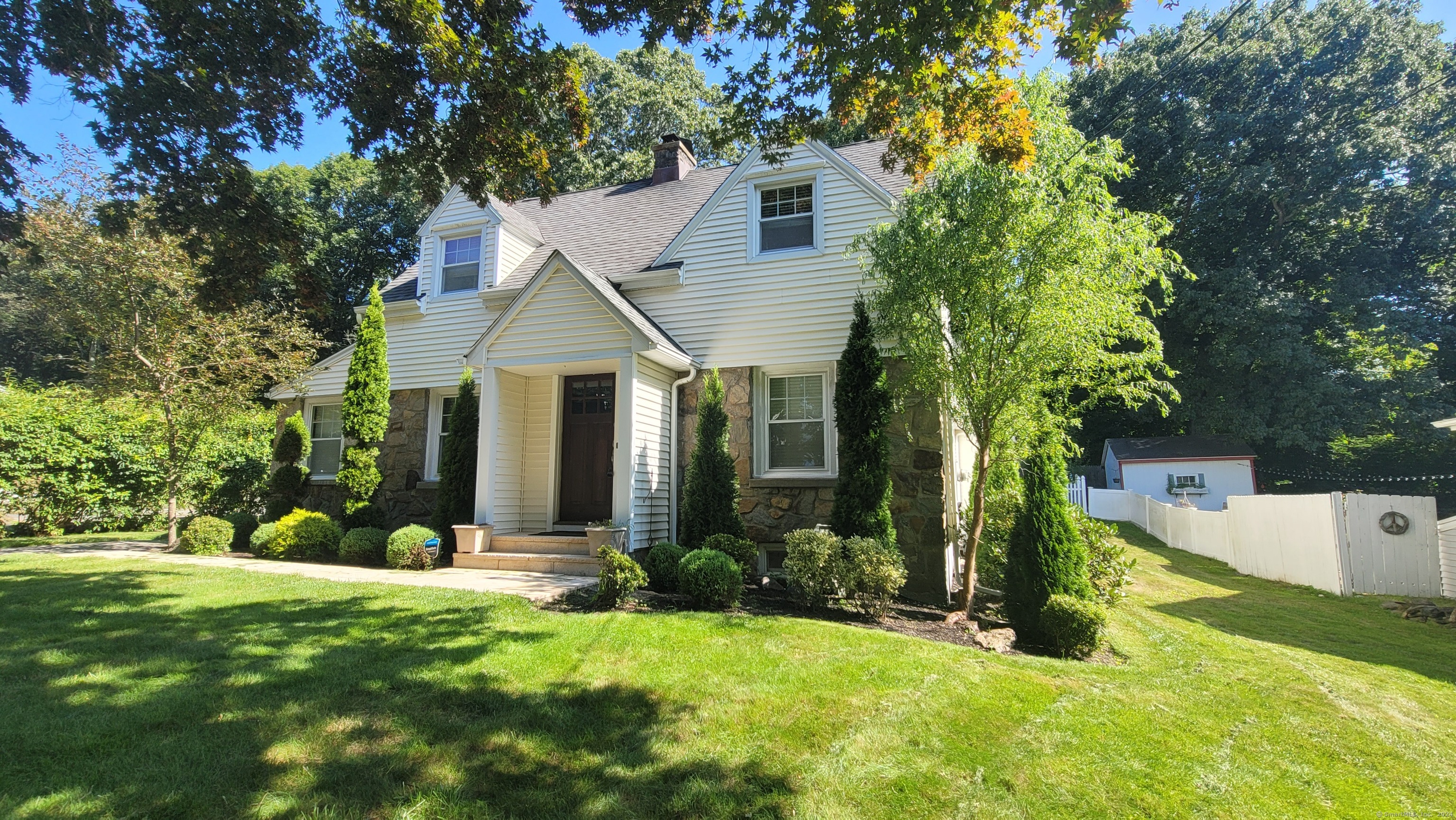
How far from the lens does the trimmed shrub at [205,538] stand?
991cm

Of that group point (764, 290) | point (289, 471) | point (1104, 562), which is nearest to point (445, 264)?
point (289, 471)

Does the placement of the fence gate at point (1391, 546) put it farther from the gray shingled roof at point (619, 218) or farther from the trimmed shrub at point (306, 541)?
the trimmed shrub at point (306, 541)

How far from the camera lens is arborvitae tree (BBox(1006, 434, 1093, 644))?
6551 mm

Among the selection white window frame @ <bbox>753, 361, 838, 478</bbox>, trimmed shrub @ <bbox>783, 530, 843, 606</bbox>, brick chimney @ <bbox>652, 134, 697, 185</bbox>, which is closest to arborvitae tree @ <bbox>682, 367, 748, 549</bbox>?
white window frame @ <bbox>753, 361, 838, 478</bbox>

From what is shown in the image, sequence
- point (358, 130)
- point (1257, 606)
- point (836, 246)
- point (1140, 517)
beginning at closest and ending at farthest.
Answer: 1. point (358, 130)
2. point (1257, 606)
3. point (836, 246)
4. point (1140, 517)

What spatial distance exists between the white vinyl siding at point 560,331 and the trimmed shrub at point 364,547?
312cm

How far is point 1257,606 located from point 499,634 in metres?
10.1

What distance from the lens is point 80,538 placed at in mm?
11656

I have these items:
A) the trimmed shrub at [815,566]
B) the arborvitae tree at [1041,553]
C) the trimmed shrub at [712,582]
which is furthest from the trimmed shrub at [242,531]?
the arborvitae tree at [1041,553]

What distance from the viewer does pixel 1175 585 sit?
10.5 metres

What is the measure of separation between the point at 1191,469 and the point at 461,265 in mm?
25760

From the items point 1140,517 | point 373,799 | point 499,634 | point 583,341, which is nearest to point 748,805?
point 373,799

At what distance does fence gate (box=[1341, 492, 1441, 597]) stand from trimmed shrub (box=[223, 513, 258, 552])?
17.6m

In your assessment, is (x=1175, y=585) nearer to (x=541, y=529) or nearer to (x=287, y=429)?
(x=541, y=529)
